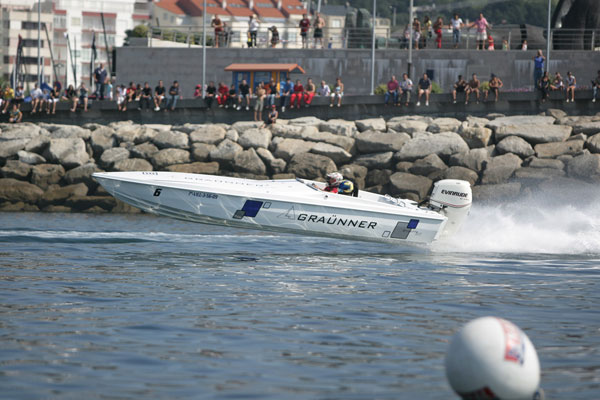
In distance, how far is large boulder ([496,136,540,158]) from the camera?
25.3 m

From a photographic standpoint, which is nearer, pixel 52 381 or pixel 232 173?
pixel 52 381

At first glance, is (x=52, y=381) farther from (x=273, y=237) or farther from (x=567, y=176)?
(x=567, y=176)

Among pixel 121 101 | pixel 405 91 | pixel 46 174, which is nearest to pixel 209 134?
pixel 46 174

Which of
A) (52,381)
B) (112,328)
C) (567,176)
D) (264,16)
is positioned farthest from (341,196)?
(264,16)

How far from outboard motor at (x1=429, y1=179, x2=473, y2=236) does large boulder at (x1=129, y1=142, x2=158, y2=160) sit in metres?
12.5

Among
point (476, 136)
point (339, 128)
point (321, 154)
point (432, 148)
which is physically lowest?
point (321, 154)

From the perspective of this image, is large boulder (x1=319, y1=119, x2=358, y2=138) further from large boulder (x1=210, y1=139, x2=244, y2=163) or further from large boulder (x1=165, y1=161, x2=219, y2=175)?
large boulder (x1=165, y1=161, x2=219, y2=175)

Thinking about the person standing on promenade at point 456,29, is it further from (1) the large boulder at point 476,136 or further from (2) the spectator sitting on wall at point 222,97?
(2) the spectator sitting on wall at point 222,97

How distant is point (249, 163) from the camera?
25.2 m

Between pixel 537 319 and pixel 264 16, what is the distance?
102 m

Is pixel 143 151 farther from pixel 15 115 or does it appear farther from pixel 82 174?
pixel 15 115

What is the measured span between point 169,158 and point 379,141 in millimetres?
6225

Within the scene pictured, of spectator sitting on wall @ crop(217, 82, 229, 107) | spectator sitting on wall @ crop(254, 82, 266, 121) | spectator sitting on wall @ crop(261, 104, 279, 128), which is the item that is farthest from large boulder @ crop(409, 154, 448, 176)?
spectator sitting on wall @ crop(217, 82, 229, 107)

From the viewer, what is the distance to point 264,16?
109 meters
